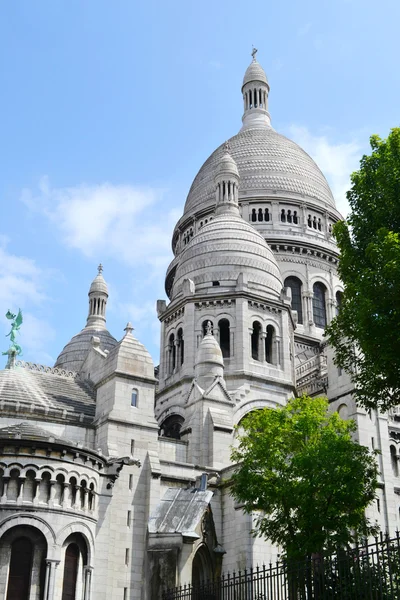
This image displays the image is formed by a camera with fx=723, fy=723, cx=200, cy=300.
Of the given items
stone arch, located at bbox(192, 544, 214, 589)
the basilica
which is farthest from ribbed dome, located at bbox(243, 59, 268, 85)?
stone arch, located at bbox(192, 544, 214, 589)

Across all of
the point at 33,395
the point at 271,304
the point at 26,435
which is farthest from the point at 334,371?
the point at 26,435

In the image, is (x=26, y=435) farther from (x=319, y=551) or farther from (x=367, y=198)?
(x=367, y=198)

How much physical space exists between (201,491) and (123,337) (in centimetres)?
959

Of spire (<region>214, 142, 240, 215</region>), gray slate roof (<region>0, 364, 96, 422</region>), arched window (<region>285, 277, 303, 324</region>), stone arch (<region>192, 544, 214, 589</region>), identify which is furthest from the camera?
arched window (<region>285, 277, 303, 324</region>)

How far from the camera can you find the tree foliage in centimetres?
2788

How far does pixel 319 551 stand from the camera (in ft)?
88.5

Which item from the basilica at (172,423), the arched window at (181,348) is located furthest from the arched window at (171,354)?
the arched window at (181,348)

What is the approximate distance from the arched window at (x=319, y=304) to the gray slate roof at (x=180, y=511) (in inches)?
1281

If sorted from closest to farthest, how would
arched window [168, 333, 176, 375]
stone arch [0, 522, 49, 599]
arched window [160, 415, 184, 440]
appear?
stone arch [0, 522, 49, 599] < arched window [160, 415, 184, 440] < arched window [168, 333, 176, 375]

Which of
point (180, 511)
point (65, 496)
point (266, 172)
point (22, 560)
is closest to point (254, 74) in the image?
point (266, 172)

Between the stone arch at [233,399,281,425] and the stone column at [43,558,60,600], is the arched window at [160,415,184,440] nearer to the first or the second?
the stone arch at [233,399,281,425]

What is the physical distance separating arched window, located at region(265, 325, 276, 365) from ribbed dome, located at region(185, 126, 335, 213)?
21.6m

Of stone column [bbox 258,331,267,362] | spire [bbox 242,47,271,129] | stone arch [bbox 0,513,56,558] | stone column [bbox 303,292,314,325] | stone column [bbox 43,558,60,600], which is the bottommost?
stone column [bbox 43,558,60,600]

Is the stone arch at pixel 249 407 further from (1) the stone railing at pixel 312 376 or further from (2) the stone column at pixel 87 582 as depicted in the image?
(2) the stone column at pixel 87 582
